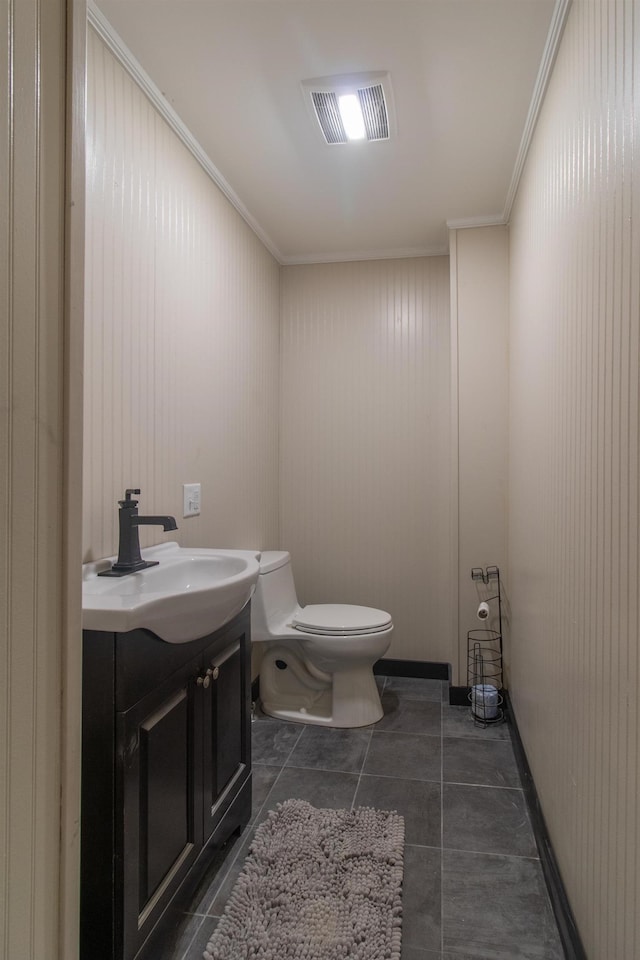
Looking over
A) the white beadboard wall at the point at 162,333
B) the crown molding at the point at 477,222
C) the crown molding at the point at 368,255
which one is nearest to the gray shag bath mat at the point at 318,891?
the white beadboard wall at the point at 162,333

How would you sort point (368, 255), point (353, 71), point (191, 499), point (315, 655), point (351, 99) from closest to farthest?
1. point (353, 71)
2. point (351, 99)
3. point (191, 499)
4. point (315, 655)
5. point (368, 255)

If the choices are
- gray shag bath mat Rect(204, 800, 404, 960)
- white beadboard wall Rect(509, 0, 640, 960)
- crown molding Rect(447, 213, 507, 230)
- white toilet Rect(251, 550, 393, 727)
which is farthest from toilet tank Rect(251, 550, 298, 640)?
crown molding Rect(447, 213, 507, 230)

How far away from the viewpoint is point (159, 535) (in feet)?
6.07

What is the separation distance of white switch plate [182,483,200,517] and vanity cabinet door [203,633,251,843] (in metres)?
0.55

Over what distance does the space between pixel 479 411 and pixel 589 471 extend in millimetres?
1614

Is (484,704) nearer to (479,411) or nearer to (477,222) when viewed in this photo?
(479,411)

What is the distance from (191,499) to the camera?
82.5 inches

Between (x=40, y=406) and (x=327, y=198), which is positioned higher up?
(x=327, y=198)

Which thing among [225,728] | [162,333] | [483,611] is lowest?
[225,728]

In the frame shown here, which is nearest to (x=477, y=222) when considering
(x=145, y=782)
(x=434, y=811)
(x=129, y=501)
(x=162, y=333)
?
(x=162, y=333)

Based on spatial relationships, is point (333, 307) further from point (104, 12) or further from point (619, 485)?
point (619, 485)

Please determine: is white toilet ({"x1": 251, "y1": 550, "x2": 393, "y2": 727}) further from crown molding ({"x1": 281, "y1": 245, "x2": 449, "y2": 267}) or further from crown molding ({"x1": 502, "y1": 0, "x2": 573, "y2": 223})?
crown molding ({"x1": 502, "y1": 0, "x2": 573, "y2": 223})

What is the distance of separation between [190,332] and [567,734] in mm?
1808

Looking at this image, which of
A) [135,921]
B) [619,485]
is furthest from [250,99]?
[135,921]
